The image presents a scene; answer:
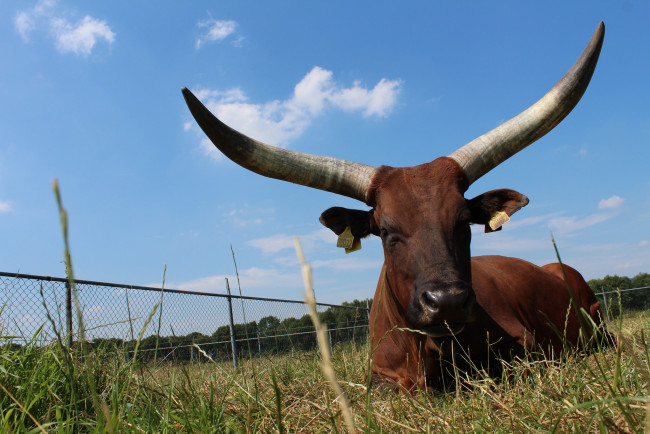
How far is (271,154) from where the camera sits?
373cm

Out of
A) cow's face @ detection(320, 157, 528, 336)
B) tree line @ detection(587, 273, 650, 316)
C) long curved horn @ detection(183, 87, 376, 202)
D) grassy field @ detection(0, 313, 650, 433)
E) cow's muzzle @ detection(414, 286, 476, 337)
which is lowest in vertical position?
tree line @ detection(587, 273, 650, 316)

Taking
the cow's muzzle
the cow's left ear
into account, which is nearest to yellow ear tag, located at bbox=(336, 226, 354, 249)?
the cow's left ear

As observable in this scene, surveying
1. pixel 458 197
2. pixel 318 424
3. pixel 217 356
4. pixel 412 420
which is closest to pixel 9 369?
pixel 318 424

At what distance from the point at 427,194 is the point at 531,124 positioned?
1.40 m

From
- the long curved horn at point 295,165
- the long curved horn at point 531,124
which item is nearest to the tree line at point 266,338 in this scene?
the long curved horn at point 295,165

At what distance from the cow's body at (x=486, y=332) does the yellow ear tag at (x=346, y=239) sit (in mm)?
437

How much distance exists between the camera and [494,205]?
3645 millimetres

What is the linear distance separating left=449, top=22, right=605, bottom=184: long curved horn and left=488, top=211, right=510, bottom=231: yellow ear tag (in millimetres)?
361

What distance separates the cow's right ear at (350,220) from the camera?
12.5 feet

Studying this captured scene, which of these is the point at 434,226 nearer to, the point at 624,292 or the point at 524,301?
the point at 524,301

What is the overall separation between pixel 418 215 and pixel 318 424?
1.60m

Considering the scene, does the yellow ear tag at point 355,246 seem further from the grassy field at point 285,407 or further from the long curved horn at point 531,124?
the grassy field at point 285,407

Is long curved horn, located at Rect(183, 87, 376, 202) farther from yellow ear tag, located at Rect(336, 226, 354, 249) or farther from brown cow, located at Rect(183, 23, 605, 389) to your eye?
yellow ear tag, located at Rect(336, 226, 354, 249)

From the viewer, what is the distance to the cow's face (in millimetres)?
2541
